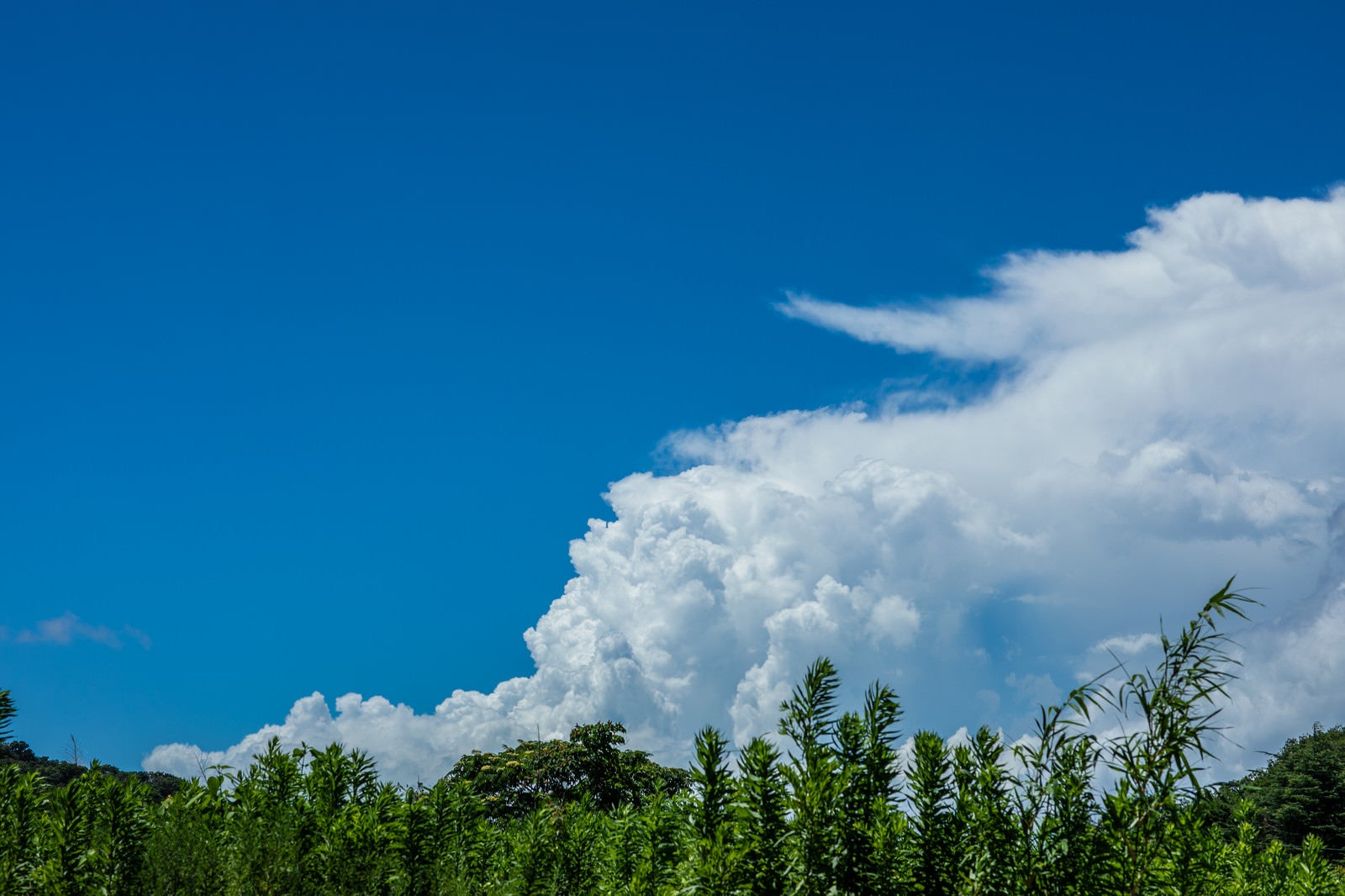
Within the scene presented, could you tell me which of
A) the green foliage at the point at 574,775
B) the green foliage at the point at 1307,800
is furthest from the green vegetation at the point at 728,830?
the green foliage at the point at 1307,800

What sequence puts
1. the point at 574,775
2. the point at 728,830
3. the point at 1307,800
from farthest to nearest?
the point at 1307,800 < the point at 574,775 < the point at 728,830

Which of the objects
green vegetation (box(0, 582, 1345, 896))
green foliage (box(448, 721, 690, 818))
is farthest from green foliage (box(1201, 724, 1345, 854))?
Answer: green vegetation (box(0, 582, 1345, 896))

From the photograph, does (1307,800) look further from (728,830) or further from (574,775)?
(728,830)

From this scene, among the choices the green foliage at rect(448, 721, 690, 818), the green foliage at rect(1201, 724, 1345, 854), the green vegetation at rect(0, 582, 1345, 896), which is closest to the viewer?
the green vegetation at rect(0, 582, 1345, 896)

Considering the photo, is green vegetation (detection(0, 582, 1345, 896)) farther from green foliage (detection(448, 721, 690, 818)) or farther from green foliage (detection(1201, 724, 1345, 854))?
green foliage (detection(1201, 724, 1345, 854))

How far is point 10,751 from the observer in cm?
3466

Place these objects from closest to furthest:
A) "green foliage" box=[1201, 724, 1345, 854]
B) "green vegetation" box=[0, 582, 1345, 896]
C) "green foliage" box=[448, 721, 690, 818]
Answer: "green vegetation" box=[0, 582, 1345, 896] < "green foliage" box=[448, 721, 690, 818] < "green foliage" box=[1201, 724, 1345, 854]

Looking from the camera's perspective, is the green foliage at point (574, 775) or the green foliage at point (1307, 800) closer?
the green foliage at point (574, 775)

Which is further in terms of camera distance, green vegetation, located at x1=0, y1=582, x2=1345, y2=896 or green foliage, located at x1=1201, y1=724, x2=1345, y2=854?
green foliage, located at x1=1201, y1=724, x2=1345, y2=854

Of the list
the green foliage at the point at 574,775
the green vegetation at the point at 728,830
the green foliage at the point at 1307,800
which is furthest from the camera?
the green foliage at the point at 1307,800

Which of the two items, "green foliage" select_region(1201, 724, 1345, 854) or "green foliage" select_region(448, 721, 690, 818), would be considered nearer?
"green foliage" select_region(448, 721, 690, 818)

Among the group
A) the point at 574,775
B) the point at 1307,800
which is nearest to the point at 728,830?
the point at 574,775

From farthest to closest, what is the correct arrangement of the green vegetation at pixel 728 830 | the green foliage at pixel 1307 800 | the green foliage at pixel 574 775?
the green foliage at pixel 1307 800, the green foliage at pixel 574 775, the green vegetation at pixel 728 830

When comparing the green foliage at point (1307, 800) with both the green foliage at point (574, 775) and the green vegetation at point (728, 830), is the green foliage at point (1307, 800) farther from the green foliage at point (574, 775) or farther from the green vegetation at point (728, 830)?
the green vegetation at point (728, 830)
